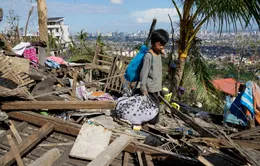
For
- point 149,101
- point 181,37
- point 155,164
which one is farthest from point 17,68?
point 181,37

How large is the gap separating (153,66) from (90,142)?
5.48ft

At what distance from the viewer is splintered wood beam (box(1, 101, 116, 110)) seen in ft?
14.0

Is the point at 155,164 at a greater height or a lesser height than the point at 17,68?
lesser

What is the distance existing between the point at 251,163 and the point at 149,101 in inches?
92.3

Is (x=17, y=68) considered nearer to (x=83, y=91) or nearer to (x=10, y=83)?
(x=10, y=83)

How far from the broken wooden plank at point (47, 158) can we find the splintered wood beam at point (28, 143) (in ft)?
0.97

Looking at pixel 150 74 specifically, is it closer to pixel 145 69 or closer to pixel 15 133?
pixel 145 69

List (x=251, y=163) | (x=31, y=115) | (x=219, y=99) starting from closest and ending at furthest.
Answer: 1. (x=251, y=163)
2. (x=31, y=115)
3. (x=219, y=99)

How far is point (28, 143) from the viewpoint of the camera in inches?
132

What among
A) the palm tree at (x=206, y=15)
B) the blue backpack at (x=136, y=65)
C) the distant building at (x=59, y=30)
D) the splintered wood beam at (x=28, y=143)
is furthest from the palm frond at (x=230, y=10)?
the distant building at (x=59, y=30)

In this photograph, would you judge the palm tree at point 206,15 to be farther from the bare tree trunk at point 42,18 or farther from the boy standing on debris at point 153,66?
the bare tree trunk at point 42,18

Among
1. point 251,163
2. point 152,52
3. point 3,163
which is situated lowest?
point 3,163

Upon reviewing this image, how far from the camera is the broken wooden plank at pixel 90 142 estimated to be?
Answer: 331 centimetres

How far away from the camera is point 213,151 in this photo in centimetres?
304
